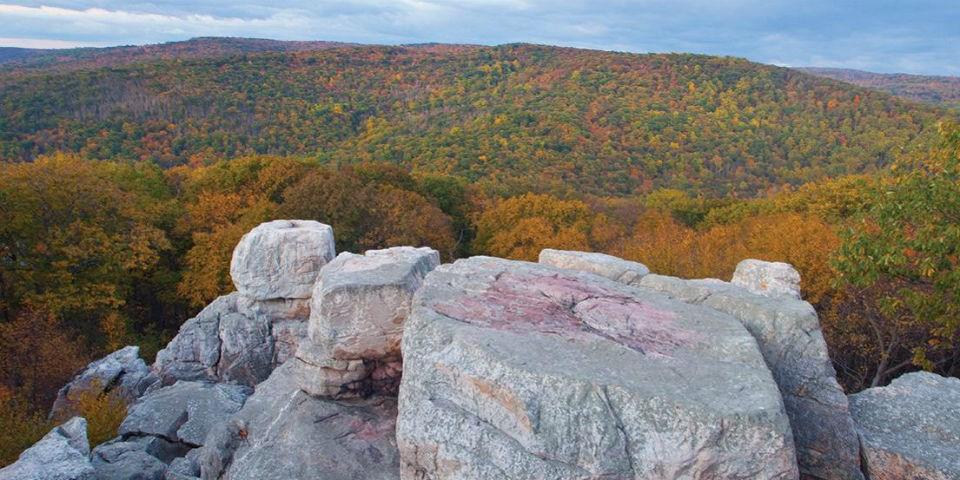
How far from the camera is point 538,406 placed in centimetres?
809

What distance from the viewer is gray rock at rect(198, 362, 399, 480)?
36.3ft

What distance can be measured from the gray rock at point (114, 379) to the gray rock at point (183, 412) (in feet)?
10.8

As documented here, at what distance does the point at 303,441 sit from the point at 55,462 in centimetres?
413

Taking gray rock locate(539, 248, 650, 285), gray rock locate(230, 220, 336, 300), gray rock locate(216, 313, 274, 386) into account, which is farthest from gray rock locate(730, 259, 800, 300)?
gray rock locate(216, 313, 274, 386)

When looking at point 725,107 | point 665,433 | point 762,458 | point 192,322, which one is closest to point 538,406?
point 665,433

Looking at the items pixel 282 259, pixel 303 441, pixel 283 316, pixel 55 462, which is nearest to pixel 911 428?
pixel 303 441

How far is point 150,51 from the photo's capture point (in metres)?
162

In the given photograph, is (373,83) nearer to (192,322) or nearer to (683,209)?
(683,209)

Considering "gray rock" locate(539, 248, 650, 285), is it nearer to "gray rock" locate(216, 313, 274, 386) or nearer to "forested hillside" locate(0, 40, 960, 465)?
"forested hillside" locate(0, 40, 960, 465)

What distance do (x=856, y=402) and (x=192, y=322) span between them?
20.1 meters

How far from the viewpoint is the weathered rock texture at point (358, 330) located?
457 inches

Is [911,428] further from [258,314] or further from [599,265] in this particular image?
[258,314]

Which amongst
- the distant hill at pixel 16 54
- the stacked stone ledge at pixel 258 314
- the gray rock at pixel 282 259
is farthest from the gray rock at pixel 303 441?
the distant hill at pixel 16 54

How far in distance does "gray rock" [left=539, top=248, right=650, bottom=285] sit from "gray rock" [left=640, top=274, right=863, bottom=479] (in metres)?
2.37
